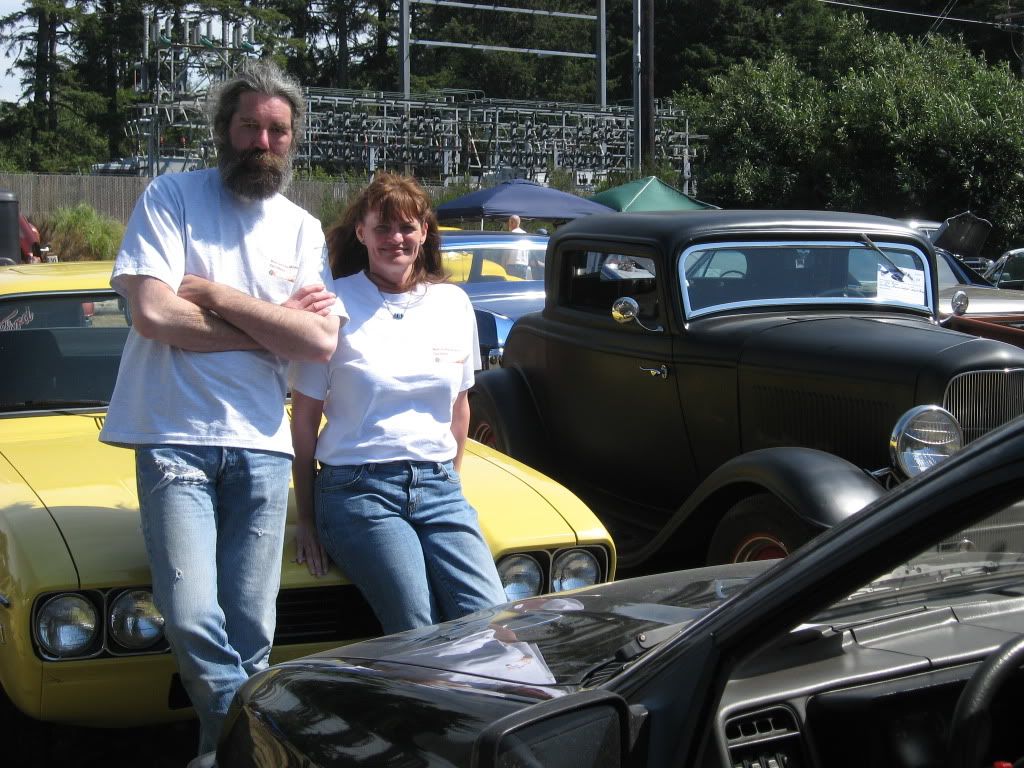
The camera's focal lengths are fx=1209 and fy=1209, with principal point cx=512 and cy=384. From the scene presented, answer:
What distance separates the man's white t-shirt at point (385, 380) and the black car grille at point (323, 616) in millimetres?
416

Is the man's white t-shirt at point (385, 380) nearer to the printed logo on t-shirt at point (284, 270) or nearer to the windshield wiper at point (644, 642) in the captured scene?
the printed logo on t-shirt at point (284, 270)

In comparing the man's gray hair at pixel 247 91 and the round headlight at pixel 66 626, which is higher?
the man's gray hair at pixel 247 91

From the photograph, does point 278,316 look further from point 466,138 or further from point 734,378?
point 466,138

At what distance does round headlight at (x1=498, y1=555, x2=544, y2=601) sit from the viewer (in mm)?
3707

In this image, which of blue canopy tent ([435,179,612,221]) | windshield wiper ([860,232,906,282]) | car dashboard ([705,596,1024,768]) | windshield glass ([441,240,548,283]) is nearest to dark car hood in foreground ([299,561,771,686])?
car dashboard ([705,596,1024,768])

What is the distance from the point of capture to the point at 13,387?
454 centimetres

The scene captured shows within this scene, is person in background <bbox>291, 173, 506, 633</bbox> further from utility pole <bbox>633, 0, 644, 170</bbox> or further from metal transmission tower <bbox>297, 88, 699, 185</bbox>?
metal transmission tower <bbox>297, 88, 699, 185</bbox>

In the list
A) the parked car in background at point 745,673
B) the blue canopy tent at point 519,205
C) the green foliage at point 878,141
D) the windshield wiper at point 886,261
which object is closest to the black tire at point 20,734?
the parked car in background at point 745,673

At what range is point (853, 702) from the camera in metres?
1.81

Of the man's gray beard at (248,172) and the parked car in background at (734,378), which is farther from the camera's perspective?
the parked car in background at (734,378)

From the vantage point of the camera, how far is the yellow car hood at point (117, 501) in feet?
11.1

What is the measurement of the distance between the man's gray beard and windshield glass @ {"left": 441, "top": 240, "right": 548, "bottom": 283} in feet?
26.7

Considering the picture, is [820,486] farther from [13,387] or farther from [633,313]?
→ [13,387]

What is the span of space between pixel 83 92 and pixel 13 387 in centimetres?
5381
